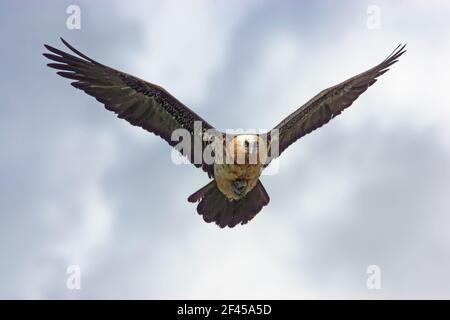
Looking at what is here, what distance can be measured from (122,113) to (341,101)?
471cm

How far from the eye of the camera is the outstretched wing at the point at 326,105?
1614cm

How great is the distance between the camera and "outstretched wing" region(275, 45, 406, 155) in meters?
16.1

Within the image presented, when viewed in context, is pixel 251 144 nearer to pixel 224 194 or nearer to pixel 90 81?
pixel 224 194

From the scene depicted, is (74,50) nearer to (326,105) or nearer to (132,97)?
(132,97)

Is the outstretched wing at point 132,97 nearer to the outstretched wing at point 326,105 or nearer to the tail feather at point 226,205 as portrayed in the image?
the tail feather at point 226,205

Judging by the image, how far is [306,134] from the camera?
16641 millimetres

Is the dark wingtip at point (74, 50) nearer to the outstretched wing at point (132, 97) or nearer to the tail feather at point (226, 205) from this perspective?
the outstretched wing at point (132, 97)

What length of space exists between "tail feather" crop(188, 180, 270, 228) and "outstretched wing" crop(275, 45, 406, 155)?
3.63 feet

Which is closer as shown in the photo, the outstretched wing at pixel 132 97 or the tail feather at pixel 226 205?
the outstretched wing at pixel 132 97

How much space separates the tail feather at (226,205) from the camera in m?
15.8

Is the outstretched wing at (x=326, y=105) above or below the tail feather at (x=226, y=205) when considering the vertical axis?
above

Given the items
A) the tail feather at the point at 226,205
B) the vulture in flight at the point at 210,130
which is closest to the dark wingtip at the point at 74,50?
the vulture in flight at the point at 210,130

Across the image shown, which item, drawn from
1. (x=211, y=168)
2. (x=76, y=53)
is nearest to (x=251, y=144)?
(x=211, y=168)

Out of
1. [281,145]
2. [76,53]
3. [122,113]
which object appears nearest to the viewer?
[76,53]
